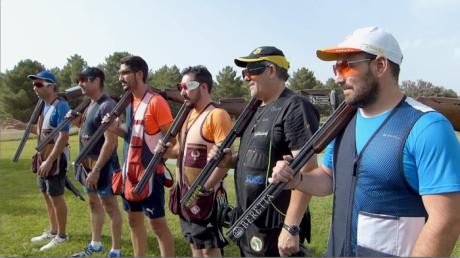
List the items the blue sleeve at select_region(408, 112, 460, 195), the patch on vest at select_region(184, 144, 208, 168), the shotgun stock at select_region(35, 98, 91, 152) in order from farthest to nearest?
the shotgun stock at select_region(35, 98, 91, 152)
the patch on vest at select_region(184, 144, 208, 168)
the blue sleeve at select_region(408, 112, 460, 195)

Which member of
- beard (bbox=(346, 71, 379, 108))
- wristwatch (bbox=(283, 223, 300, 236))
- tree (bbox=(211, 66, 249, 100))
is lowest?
wristwatch (bbox=(283, 223, 300, 236))

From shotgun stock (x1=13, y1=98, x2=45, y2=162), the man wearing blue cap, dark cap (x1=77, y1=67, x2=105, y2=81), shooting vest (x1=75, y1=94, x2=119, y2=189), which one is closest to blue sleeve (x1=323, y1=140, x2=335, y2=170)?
shooting vest (x1=75, y1=94, x2=119, y2=189)

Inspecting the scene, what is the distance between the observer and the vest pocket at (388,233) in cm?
218

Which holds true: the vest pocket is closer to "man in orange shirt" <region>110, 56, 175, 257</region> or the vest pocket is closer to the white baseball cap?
the white baseball cap

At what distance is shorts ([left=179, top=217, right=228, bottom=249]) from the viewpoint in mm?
4246

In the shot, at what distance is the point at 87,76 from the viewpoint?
19.9 ft

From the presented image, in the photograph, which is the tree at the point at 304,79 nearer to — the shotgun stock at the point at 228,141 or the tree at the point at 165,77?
the tree at the point at 165,77

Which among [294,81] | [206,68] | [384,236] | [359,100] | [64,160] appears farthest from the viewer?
[294,81]

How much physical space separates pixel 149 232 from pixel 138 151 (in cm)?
301

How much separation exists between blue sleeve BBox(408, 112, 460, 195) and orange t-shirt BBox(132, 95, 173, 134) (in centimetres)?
335

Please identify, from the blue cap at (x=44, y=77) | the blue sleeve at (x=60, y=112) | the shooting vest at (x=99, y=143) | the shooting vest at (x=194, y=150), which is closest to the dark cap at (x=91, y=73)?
the shooting vest at (x=99, y=143)

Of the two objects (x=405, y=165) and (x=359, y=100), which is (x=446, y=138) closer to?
(x=405, y=165)

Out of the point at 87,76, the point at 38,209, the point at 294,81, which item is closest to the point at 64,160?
the point at 87,76

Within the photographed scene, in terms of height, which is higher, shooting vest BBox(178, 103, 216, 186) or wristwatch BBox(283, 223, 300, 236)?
shooting vest BBox(178, 103, 216, 186)
